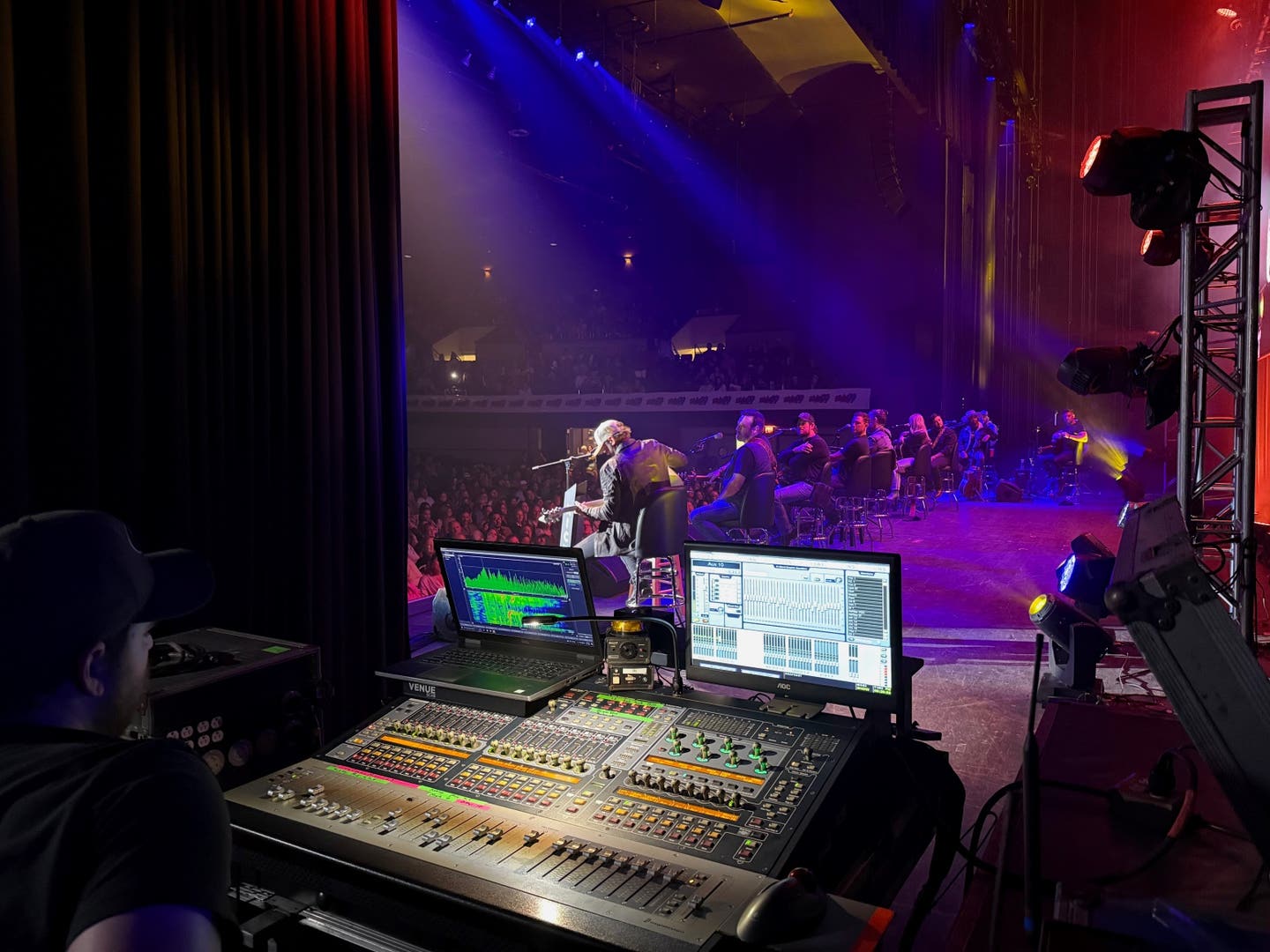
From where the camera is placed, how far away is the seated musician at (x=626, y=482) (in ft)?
18.0

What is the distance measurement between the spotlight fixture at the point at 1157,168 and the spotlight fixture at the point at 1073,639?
1664 millimetres

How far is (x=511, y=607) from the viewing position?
230 centimetres

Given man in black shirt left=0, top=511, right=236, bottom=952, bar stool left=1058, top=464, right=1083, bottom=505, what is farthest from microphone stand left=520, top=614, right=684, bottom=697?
bar stool left=1058, top=464, right=1083, bottom=505

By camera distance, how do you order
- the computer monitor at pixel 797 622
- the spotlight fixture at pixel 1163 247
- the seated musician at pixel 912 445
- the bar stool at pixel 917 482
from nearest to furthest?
the computer monitor at pixel 797 622
the spotlight fixture at pixel 1163 247
the bar stool at pixel 917 482
the seated musician at pixel 912 445

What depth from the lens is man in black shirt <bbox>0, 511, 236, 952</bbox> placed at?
31.9 inches

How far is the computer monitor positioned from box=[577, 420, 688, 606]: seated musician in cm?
340

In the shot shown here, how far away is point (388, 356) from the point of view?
3172mm

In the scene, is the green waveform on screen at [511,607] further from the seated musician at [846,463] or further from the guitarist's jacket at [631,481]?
the seated musician at [846,463]

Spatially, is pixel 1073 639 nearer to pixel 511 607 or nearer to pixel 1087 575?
pixel 1087 575

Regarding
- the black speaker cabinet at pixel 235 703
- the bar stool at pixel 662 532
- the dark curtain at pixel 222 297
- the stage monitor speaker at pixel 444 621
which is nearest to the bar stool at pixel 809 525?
the bar stool at pixel 662 532

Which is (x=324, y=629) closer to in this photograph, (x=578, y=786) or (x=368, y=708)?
(x=368, y=708)

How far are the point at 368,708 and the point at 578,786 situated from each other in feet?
5.37

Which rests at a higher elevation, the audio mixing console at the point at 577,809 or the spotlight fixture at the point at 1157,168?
the spotlight fixture at the point at 1157,168

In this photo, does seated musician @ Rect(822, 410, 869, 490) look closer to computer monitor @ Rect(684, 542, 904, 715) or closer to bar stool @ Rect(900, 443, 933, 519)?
bar stool @ Rect(900, 443, 933, 519)
